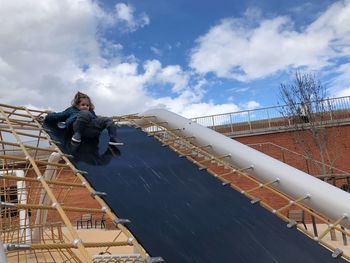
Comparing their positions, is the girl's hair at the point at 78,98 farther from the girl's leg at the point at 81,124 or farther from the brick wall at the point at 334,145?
the brick wall at the point at 334,145

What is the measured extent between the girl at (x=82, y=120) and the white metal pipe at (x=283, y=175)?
1.00m

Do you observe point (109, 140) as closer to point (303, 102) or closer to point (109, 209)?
point (109, 209)

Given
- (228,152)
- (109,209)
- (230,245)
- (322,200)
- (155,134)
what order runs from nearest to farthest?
(109,209)
(230,245)
(322,200)
(228,152)
(155,134)

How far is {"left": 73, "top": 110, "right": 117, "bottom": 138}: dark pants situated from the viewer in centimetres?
352

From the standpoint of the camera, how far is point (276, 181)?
3.21 m

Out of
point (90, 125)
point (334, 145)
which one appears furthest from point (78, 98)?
point (334, 145)

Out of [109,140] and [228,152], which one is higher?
[109,140]

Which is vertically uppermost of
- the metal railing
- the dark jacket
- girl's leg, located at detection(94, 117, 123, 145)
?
the dark jacket

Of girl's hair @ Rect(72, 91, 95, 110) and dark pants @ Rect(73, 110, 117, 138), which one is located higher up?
girl's hair @ Rect(72, 91, 95, 110)

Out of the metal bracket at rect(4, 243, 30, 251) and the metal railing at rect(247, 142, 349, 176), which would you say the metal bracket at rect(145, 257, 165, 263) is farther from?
the metal railing at rect(247, 142, 349, 176)

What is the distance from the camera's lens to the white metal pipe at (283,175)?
2752mm

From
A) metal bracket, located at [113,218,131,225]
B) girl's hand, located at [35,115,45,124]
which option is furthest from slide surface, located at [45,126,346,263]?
girl's hand, located at [35,115,45,124]

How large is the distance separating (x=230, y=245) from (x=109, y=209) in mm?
877

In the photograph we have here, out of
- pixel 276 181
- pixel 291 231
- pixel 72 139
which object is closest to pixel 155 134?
pixel 72 139
